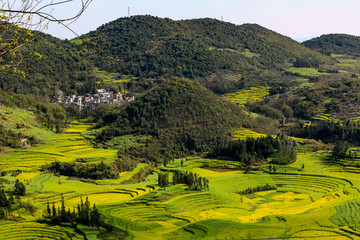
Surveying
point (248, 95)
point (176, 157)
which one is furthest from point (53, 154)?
point (248, 95)

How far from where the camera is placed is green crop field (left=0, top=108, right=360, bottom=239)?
31766mm

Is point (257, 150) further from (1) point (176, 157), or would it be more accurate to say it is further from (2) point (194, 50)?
(2) point (194, 50)

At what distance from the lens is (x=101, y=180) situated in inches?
1859

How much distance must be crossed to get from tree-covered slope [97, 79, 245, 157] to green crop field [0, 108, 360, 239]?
3.39 meters

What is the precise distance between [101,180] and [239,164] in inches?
767

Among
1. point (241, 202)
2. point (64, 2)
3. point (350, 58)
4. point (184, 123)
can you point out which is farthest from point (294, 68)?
point (64, 2)

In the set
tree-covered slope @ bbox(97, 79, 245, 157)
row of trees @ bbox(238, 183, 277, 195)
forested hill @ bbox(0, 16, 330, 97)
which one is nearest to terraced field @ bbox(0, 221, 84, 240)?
row of trees @ bbox(238, 183, 277, 195)

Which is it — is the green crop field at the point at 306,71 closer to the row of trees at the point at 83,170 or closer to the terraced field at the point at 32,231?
the row of trees at the point at 83,170

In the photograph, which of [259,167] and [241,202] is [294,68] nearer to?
[259,167]

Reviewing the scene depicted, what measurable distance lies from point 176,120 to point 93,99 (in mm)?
38852

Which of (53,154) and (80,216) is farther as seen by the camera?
(53,154)

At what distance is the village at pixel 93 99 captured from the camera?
93750 mm

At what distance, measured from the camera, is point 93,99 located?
319 feet

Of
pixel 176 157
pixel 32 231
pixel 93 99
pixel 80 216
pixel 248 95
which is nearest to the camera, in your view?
pixel 32 231
